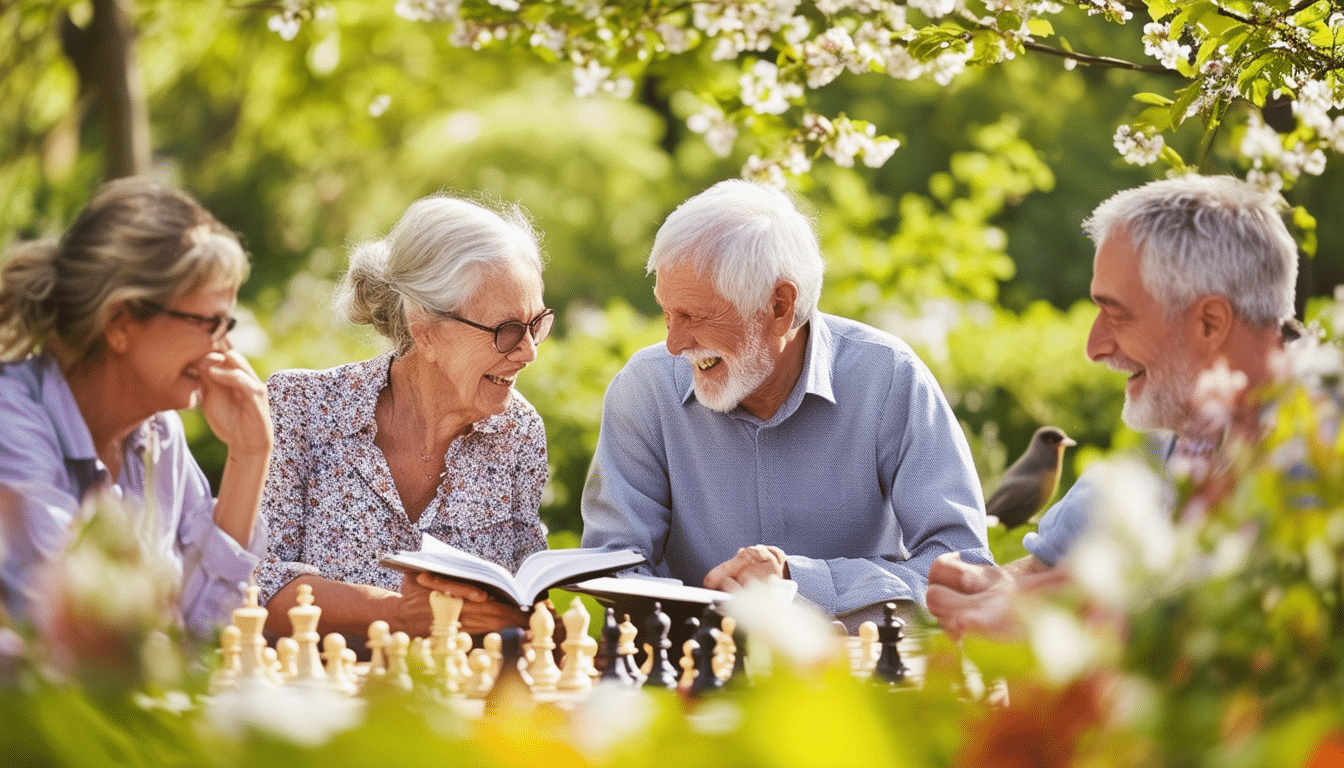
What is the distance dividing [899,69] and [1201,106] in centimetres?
104

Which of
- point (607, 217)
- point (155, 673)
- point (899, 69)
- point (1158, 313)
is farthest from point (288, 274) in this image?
point (155, 673)

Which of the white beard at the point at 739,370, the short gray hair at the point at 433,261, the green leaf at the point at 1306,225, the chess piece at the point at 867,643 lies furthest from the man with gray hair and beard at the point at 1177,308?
the short gray hair at the point at 433,261

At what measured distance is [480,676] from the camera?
2512 millimetres

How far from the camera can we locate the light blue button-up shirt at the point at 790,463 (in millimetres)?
3938

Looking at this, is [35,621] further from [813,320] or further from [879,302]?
[879,302]

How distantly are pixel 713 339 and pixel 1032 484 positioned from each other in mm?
2242

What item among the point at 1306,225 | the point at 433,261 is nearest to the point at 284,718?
the point at 433,261

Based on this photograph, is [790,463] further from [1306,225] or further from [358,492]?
[1306,225]

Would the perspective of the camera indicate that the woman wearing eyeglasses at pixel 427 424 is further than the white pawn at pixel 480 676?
Yes

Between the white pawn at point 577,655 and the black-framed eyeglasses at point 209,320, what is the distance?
91 cm

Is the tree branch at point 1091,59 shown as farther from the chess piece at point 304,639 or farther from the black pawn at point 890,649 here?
the chess piece at point 304,639

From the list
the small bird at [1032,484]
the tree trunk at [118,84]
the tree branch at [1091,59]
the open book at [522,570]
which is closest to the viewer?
the open book at [522,570]

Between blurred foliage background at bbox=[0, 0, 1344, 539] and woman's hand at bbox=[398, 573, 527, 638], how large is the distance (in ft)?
14.9

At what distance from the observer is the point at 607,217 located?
16578 mm
